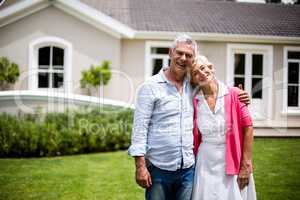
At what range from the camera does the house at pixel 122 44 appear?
895 cm

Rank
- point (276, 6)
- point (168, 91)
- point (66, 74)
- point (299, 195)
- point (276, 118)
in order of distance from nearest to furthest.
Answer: point (168, 91) → point (299, 195) → point (276, 118) → point (66, 74) → point (276, 6)

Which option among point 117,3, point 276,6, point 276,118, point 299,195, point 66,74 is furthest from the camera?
point 117,3

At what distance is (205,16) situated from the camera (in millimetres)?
10719

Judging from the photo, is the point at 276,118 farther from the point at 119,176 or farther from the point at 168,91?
the point at 168,91

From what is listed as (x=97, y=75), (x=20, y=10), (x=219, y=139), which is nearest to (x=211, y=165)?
(x=219, y=139)

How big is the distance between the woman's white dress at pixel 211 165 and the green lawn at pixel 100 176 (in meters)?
1.94

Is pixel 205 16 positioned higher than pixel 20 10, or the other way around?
pixel 205 16

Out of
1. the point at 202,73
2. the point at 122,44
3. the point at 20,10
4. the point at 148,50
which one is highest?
the point at 20,10

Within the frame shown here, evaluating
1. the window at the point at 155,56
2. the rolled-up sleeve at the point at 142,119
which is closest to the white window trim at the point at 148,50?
the window at the point at 155,56

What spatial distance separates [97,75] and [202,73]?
6.42 metres

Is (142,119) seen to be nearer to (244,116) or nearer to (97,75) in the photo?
(244,116)

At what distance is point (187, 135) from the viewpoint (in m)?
2.60

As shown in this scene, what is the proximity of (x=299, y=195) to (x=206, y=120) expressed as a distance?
2509 millimetres

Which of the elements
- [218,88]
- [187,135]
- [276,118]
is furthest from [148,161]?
[276,118]
